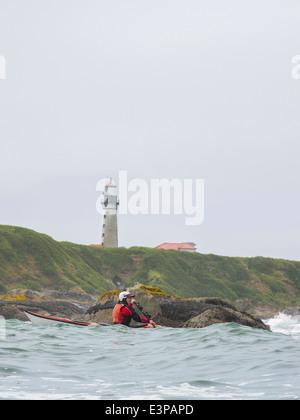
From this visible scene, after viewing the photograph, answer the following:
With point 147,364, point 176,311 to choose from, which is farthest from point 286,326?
point 147,364

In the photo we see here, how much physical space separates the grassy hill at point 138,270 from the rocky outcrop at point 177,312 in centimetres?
4011

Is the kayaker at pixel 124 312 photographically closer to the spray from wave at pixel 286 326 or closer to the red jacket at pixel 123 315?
the red jacket at pixel 123 315

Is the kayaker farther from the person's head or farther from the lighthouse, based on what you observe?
the lighthouse

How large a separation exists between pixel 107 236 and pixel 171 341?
76.3 metres

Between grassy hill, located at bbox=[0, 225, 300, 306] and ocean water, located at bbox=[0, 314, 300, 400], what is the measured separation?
45.3m

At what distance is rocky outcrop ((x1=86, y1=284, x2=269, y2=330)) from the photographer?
20.0 m

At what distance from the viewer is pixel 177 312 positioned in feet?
67.9

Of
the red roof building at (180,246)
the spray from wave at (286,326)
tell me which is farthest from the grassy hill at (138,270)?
the spray from wave at (286,326)

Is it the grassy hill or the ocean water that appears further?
the grassy hill

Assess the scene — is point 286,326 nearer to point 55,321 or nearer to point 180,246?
point 55,321

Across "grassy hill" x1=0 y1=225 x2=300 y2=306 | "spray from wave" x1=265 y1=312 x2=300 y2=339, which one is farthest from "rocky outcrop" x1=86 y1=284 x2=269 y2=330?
"grassy hill" x1=0 y1=225 x2=300 y2=306

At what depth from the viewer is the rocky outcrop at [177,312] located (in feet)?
65.5
